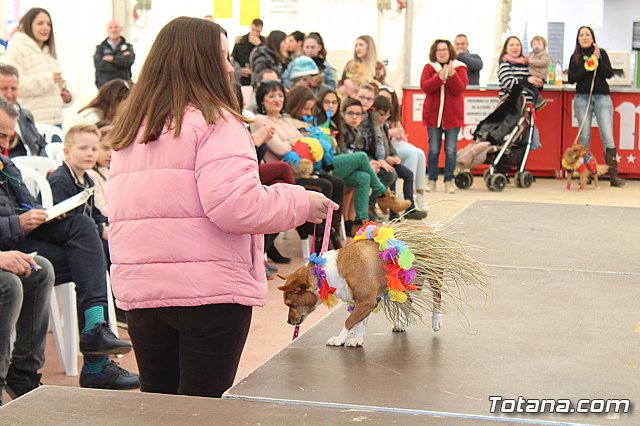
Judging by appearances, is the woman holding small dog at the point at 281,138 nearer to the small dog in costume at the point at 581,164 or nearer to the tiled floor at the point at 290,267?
the tiled floor at the point at 290,267

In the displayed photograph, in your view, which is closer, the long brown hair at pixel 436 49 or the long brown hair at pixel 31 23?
the long brown hair at pixel 31 23

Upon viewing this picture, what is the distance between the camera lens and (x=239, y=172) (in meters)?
2.16

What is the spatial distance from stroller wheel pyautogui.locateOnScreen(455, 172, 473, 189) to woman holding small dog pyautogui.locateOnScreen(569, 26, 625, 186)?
4.50 ft

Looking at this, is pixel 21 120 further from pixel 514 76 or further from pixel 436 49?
pixel 514 76

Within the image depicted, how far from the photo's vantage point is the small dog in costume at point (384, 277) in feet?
7.29

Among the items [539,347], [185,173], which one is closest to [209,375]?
[185,173]

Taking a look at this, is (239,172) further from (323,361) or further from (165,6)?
(165,6)

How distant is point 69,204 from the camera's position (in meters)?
3.99

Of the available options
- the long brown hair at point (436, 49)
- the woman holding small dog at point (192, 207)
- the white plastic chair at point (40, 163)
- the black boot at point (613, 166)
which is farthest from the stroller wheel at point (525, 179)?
the woman holding small dog at point (192, 207)

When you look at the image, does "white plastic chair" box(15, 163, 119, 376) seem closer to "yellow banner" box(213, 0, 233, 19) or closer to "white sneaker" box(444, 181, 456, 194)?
"white sneaker" box(444, 181, 456, 194)

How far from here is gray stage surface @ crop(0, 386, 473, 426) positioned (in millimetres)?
1706

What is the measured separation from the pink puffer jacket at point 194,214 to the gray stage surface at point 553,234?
2.31ft

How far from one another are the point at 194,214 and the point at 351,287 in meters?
0.39

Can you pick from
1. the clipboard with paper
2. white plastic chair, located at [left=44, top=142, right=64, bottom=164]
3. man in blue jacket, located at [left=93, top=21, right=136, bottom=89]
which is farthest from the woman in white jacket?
the clipboard with paper
